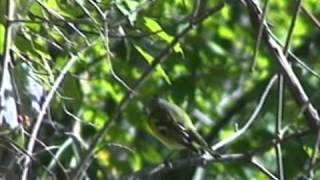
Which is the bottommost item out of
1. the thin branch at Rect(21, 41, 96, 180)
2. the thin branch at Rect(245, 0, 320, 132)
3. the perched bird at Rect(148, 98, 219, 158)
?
the perched bird at Rect(148, 98, 219, 158)

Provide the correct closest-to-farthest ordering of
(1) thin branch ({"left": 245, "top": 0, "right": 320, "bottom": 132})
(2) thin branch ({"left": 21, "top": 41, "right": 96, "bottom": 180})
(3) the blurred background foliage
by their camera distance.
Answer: (2) thin branch ({"left": 21, "top": 41, "right": 96, "bottom": 180}) → (1) thin branch ({"left": 245, "top": 0, "right": 320, "bottom": 132}) → (3) the blurred background foliage

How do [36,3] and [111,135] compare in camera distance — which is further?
[111,135]

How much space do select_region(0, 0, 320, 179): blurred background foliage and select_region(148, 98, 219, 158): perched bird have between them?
0.22 feet

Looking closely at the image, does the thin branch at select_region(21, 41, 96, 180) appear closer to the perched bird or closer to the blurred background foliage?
the blurred background foliage

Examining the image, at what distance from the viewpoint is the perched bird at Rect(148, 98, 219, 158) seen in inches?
151

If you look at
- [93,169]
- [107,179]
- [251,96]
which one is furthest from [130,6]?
[251,96]

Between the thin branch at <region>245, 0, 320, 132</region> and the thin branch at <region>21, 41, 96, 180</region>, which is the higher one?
the thin branch at <region>21, 41, 96, 180</region>

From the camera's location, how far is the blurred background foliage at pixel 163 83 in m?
2.55

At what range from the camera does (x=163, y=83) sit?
4.41 m

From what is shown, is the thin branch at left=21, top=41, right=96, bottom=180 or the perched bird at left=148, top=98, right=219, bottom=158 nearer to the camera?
the thin branch at left=21, top=41, right=96, bottom=180

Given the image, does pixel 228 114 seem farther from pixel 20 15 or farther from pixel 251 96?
pixel 20 15

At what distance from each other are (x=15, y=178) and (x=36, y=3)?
1.26ft

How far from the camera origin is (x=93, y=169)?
12.0 feet

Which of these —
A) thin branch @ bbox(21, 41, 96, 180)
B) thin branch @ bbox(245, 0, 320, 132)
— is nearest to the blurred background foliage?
thin branch @ bbox(21, 41, 96, 180)
